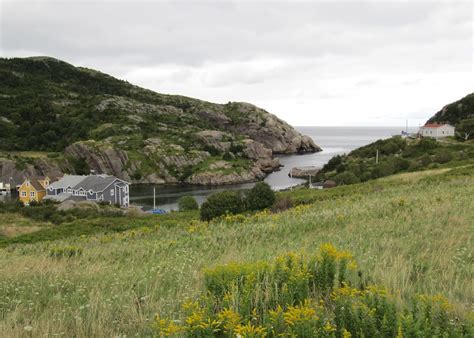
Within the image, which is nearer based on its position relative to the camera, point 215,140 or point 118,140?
point 118,140

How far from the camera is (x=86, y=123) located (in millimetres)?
151500

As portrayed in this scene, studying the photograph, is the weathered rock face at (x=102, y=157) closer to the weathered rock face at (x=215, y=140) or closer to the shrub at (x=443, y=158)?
the weathered rock face at (x=215, y=140)

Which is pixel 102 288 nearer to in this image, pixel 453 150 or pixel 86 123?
pixel 453 150

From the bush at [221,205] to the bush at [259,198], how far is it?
1084 mm

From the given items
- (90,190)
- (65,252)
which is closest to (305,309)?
(65,252)

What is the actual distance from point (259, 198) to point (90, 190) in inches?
2133

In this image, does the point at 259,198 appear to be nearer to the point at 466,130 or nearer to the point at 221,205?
the point at 221,205

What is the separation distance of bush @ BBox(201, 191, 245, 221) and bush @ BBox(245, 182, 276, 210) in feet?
3.56

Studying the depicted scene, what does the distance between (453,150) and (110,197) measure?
76.1m

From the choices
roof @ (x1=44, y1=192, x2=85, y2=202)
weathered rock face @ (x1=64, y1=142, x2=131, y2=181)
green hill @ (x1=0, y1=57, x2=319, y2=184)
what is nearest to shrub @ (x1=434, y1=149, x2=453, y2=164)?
green hill @ (x1=0, y1=57, x2=319, y2=184)

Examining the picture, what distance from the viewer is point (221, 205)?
38.0m

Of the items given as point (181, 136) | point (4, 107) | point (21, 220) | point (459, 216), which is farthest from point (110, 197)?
point (4, 107)

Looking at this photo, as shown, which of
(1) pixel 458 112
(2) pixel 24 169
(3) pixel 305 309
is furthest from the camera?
(1) pixel 458 112

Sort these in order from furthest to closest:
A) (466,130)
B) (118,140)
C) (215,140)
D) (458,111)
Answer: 1. (215,140)
2. (118,140)
3. (458,111)
4. (466,130)
